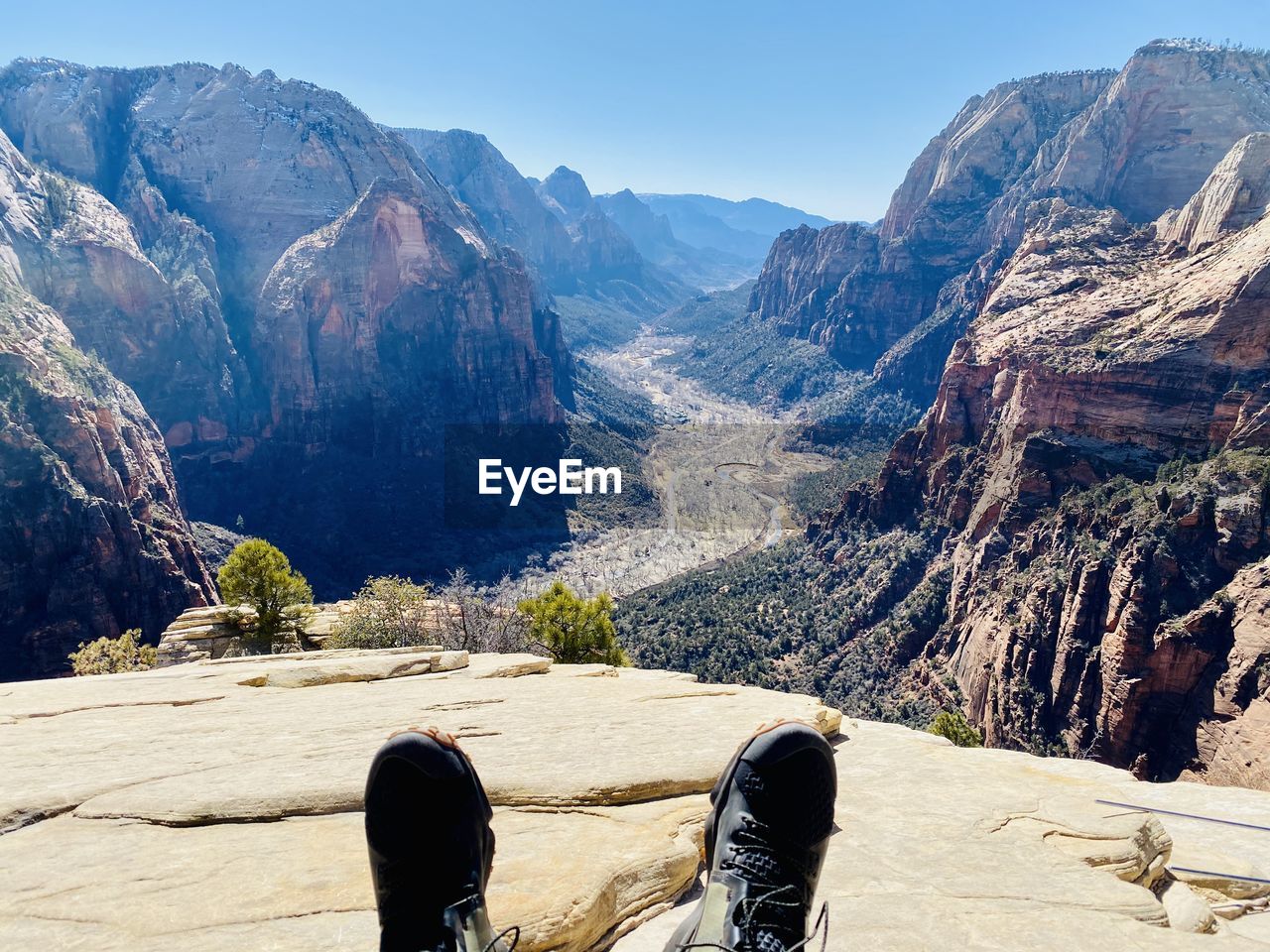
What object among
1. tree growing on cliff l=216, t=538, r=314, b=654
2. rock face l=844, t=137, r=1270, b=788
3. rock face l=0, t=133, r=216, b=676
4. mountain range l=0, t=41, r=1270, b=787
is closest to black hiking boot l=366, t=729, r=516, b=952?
tree growing on cliff l=216, t=538, r=314, b=654

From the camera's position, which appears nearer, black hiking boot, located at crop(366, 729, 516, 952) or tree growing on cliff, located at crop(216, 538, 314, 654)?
black hiking boot, located at crop(366, 729, 516, 952)

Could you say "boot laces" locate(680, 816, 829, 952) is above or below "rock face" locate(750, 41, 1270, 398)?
below

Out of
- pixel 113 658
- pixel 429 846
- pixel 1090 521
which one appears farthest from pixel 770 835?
pixel 1090 521

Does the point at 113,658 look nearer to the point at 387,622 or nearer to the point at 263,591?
the point at 263,591

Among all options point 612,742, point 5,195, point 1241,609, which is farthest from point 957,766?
point 5,195

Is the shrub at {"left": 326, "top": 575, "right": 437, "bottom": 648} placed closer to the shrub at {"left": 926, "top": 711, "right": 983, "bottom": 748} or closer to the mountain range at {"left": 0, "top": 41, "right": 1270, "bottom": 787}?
the shrub at {"left": 926, "top": 711, "right": 983, "bottom": 748}
